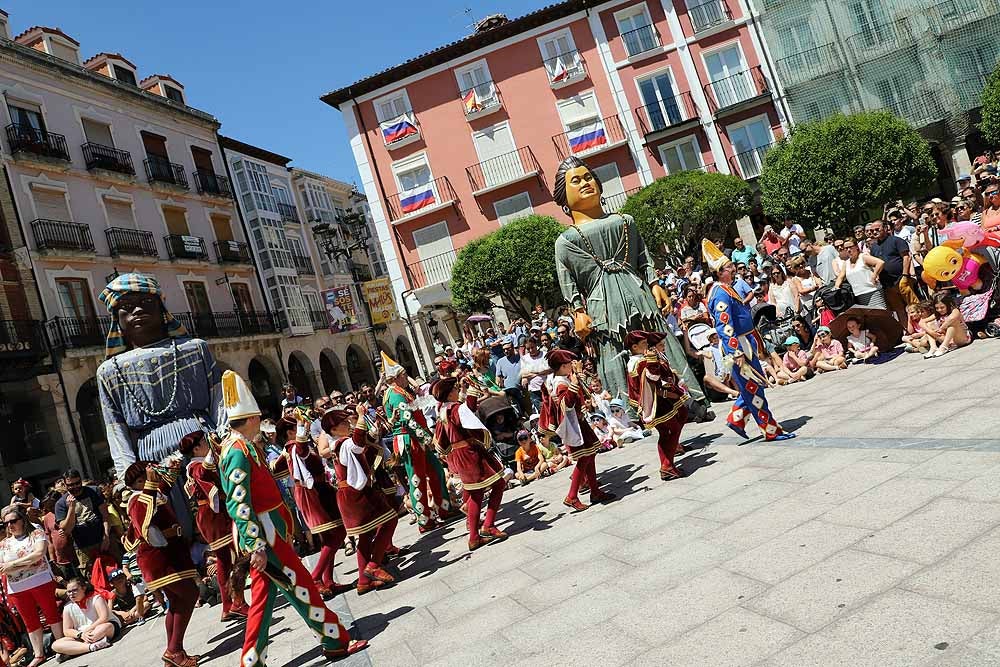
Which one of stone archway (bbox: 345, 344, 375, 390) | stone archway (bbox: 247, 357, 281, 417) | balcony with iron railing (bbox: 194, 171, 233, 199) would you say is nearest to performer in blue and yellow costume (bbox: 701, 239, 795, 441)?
stone archway (bbox: 247, 357, 281, 417)

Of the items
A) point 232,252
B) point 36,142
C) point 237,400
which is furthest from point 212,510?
point 232,252

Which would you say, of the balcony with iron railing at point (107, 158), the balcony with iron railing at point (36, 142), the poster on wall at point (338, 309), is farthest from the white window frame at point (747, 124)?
the balcony with iron railing at point (36, 142)

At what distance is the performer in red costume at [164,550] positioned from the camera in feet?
18.1

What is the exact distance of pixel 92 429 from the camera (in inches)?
968

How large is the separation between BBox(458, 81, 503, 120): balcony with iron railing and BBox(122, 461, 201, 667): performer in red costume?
2714 centimetres

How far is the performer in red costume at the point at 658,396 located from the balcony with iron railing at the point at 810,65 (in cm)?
2548

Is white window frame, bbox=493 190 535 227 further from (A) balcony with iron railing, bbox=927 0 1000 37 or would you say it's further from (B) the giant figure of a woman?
(B) the giant figure of a woman

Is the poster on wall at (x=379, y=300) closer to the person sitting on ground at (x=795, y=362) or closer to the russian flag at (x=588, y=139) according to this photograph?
the russian flag at (x=588, y=139)

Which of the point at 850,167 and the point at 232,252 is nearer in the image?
the point at 850,167

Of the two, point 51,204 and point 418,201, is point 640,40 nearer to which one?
point 418,201

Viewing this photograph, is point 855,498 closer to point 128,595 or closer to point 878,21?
point 128,595

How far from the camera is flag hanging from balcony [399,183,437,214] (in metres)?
31.8

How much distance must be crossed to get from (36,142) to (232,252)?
31.8ft

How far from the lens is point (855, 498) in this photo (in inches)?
177
